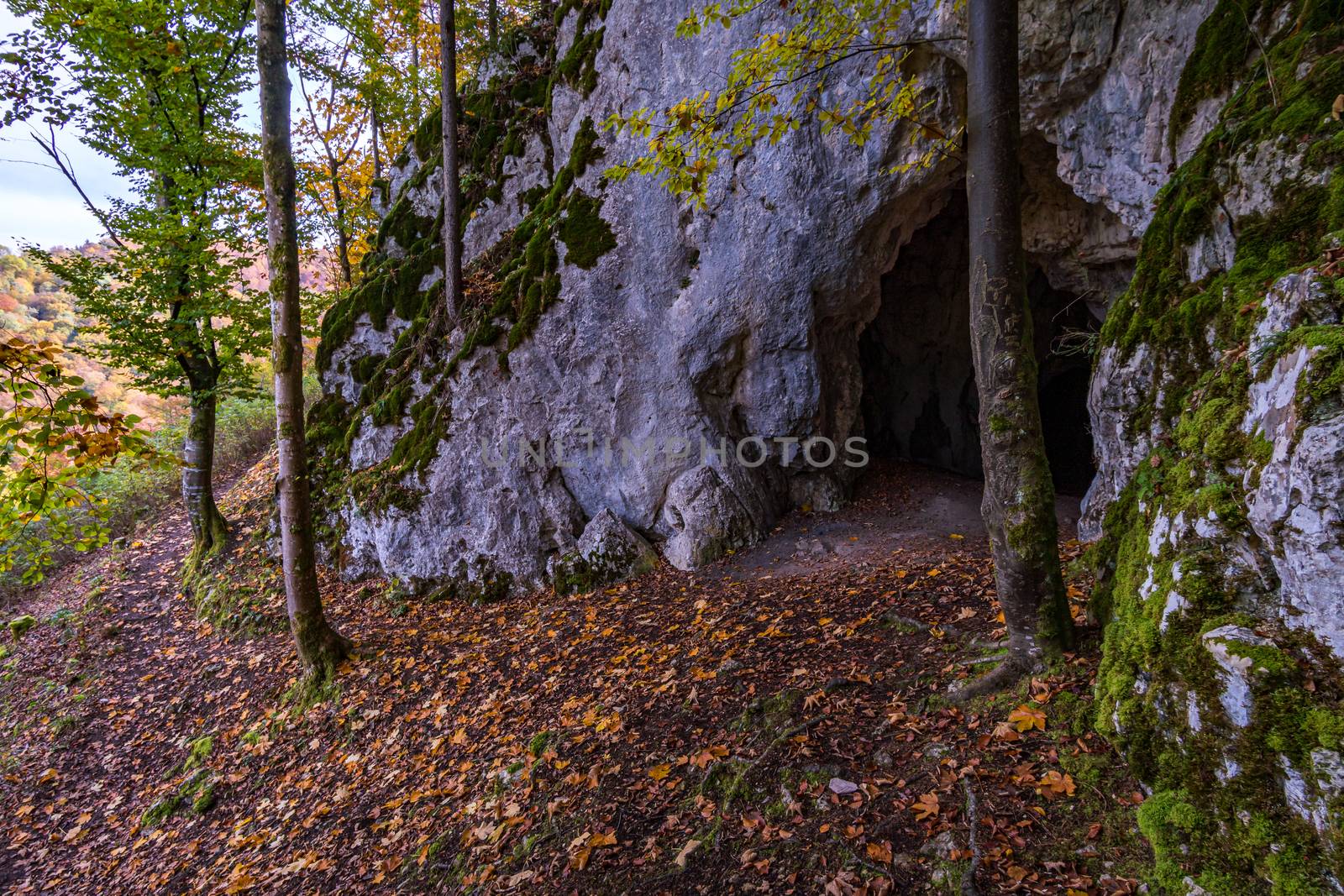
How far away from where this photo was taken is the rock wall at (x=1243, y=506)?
1.87 m

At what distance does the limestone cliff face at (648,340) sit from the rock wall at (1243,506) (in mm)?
4165

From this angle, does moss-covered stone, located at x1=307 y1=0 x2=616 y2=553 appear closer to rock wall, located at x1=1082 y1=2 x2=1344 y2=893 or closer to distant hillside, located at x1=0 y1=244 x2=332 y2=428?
rock wall, located at x1=1082 y1=2 x2=1344 y2=893

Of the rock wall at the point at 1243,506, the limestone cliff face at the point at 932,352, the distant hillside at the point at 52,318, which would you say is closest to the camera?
the rock wall at the point at 1243,506

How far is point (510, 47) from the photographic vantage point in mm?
11789

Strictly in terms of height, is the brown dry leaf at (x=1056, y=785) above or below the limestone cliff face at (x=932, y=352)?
below

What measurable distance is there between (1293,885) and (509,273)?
984cm

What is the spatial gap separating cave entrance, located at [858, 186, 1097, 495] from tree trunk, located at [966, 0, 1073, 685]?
8644 millimetres

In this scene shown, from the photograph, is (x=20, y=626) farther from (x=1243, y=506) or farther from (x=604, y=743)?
(x=1243, y=506)

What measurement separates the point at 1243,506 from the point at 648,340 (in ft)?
23.0

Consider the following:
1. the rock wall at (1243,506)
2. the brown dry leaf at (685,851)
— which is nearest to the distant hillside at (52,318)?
the brown dry leaf at (685,851)

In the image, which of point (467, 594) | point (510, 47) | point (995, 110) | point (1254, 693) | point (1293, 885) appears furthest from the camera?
point (510, 47)

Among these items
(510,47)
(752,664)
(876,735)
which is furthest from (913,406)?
(510,47)

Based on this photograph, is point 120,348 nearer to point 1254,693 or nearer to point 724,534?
point 724,534

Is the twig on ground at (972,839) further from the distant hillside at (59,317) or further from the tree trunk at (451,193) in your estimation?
the distant hillside at (59,317)
